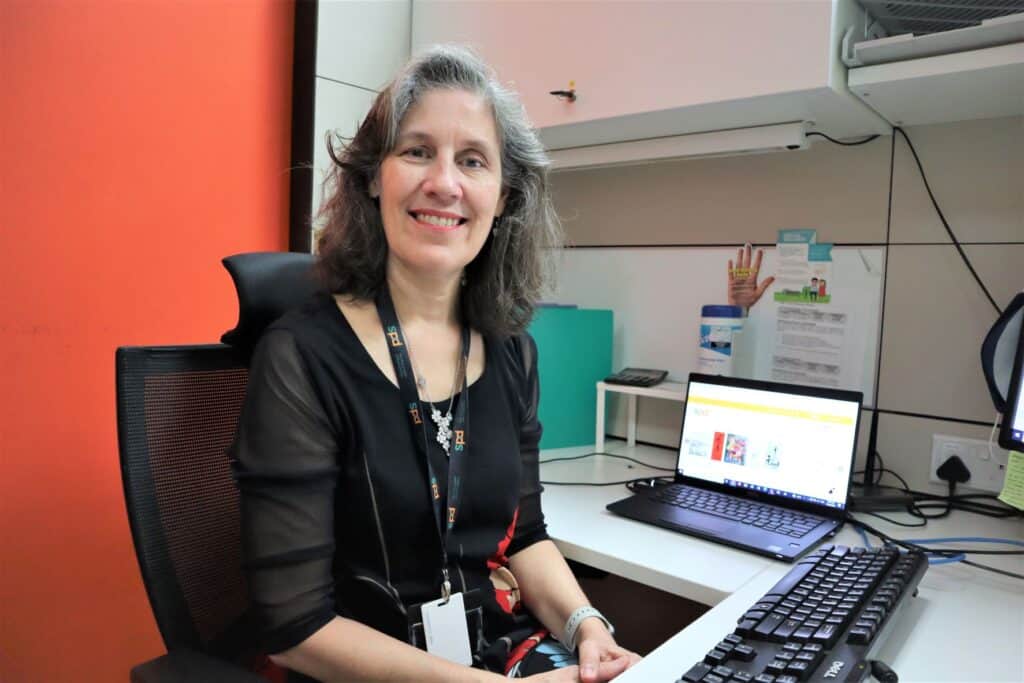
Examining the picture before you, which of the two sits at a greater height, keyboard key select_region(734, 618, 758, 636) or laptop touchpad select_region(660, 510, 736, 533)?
keyboard key select_region(734, 618, 758, 636)

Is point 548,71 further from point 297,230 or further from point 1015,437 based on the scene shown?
point 1015,437

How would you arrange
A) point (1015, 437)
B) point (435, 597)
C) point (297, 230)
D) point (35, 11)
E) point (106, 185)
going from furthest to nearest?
1. point (297, 230)
2. point (106, 185)
3. point (35, 11)
4. point (1015, 437)
5. point (435, 597)

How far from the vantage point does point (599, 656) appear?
1.00 m

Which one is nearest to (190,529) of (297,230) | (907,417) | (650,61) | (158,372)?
(158,372)

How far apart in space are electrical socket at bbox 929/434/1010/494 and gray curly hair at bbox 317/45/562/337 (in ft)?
3.03

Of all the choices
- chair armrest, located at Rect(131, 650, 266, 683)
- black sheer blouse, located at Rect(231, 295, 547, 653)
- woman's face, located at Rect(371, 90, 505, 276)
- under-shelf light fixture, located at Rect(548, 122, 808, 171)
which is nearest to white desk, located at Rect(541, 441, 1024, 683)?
black sheer blouse, located at Rect(231, 295, 547, 653)

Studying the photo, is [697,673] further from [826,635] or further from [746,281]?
[746,281]

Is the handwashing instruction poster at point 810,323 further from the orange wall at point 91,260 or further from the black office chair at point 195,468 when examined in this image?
the orange wall at point 91,260

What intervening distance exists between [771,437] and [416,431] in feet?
2.53

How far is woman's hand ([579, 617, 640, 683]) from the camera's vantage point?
940 mm

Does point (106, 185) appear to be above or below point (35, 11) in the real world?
below

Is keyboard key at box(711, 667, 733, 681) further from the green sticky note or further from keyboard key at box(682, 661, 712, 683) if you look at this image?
the green sticky note

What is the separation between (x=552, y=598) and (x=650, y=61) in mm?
1046

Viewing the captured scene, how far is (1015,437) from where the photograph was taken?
1.13 m
